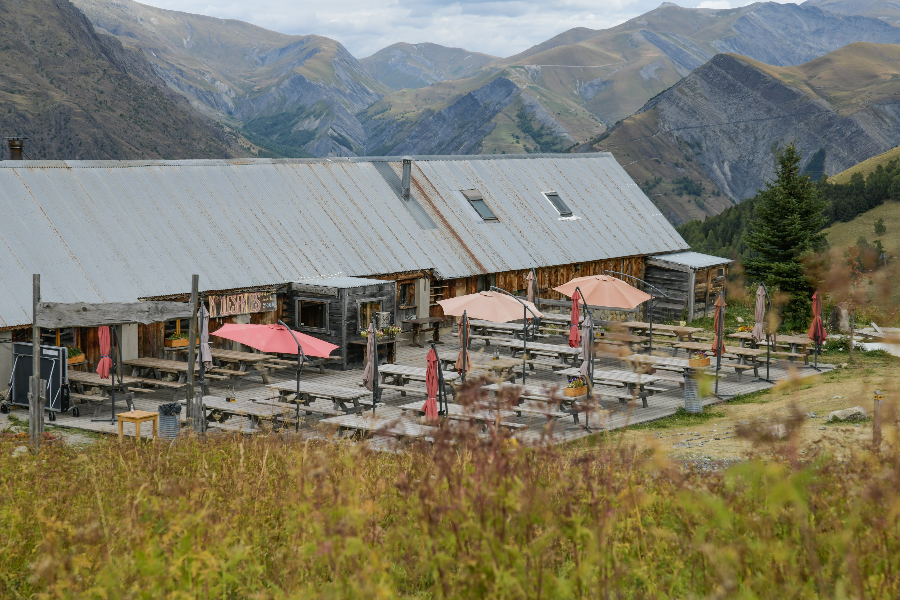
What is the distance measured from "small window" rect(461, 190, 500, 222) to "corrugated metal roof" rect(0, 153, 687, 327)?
0.27 metres

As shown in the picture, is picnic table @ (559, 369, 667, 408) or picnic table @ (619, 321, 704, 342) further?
picnic table @ (619, 321, 704, 342)

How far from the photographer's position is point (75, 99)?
129 m

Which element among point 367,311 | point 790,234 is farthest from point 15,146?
point 790,234

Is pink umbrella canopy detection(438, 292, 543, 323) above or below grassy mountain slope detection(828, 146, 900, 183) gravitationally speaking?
below

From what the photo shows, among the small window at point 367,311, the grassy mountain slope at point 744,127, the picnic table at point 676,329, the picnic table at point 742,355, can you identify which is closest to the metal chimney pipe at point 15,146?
the small window at point 367,311

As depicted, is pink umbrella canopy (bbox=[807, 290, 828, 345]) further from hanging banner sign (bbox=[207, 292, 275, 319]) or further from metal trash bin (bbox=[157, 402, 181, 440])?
metal trash bin (bbox=[157, 402, 181, 440])

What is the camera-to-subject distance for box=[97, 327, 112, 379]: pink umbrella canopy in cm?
1758

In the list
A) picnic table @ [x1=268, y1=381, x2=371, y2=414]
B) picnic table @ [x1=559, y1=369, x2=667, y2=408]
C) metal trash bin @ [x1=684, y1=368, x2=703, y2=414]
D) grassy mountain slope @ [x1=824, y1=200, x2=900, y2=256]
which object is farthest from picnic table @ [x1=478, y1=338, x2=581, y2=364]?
grassy mountain slope @ [x1=824, y1=200, x2=900, y2=256]

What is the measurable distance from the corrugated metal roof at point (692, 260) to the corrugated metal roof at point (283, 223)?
20.8 inches

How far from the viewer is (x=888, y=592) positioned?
4332 millimetres

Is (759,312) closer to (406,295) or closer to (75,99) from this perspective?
(406,295)

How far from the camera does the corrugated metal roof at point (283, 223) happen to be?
66.4 feet

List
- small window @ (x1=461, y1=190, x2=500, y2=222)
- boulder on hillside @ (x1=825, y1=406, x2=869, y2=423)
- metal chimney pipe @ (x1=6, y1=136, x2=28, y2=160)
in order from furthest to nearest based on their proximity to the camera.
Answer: small window @ (x1=461, y1=190, x2=500, y2=222) → metal chimney pipe @ (x1=6, y1=136, x2=28, y2=160) → boulder on hillside @ (x1=825, y1=406, x2=869, y2=423)

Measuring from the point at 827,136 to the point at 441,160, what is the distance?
540 ft
